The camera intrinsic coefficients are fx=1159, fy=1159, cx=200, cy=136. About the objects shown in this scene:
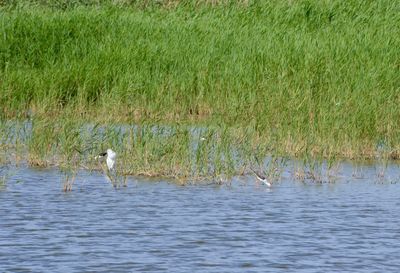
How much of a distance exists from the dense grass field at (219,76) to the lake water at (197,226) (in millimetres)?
725

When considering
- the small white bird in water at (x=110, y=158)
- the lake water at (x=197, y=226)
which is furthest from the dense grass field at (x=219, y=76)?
the lake water at (x=197, y=226)

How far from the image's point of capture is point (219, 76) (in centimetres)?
1596

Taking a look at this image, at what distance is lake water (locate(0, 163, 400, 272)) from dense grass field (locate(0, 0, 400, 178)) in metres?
0.72

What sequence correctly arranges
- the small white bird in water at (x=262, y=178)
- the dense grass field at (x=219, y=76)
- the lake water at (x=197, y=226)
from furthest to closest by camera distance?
the dense grass field at (x=219, y=76) → the small white bird in water at (x=262, y=178) → the lake water at (x=197, y=226)

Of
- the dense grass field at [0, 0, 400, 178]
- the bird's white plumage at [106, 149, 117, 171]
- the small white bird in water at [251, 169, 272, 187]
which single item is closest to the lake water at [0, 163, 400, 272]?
the small white bird in water at [251, 169, 272, 187]

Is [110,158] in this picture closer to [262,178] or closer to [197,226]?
[262,178]

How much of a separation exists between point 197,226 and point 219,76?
268 inches

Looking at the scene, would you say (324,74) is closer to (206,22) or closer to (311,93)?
(311,93)

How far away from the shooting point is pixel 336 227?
370 inches

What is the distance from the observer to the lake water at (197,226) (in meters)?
8.03

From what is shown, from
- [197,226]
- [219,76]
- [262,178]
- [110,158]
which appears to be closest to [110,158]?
[110,158]

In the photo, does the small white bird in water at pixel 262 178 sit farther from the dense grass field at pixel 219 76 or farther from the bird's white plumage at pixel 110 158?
the bird's white plumage at pixel 110 158

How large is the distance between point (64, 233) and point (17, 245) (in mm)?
577

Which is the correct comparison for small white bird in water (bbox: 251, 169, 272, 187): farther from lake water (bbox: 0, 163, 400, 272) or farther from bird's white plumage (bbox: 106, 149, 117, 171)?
bird's white plumage (bbox: 106, 149, 117, 171)
